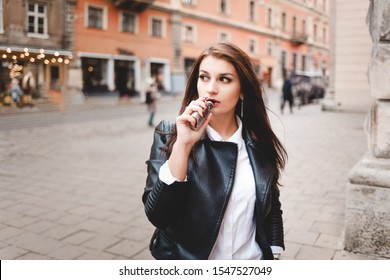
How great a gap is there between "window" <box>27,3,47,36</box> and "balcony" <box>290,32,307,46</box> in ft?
5.55

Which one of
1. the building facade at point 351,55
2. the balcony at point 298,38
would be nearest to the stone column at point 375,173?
the balcony at point 298,38

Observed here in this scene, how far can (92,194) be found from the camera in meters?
3.97

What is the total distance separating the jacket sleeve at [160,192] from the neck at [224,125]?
0.16 metres

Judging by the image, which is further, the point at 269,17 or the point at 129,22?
the point at 269,17

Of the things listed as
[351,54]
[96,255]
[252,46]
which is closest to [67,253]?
[96,255]

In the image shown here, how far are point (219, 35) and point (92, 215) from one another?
1.76m

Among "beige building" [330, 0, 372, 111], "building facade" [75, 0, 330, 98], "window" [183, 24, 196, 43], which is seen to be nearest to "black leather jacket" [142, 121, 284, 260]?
"building facade" [75, 0, 330, 98]

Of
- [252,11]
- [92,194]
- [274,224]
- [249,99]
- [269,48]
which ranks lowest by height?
[92,194]

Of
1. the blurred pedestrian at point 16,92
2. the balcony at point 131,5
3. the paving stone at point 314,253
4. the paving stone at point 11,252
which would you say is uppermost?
the balcony at point 131,5

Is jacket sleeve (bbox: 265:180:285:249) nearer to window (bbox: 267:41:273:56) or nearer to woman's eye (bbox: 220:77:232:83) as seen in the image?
woman's eye (bbox: 220:77:232:83)

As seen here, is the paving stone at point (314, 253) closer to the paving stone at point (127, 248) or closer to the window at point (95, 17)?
the paving stone at point (127, 248)

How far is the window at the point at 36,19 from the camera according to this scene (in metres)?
1.86

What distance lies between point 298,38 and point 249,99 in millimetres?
1612

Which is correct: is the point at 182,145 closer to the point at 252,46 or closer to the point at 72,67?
the point at 72,67
